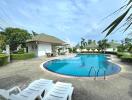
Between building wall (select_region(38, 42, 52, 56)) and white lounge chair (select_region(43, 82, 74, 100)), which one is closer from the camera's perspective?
white lounge chair (select_region(43, 82, 74, 100))

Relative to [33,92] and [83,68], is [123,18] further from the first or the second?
[83,68]

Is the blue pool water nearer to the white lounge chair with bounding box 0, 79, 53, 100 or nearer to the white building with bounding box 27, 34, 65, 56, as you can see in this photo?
the white lounge chair with bounding box 0, 79, 53, 100

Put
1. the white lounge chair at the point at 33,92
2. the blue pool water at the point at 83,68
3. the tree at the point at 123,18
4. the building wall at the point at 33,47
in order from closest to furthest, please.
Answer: the tree at the point at 123,18 < the white lounge chair at the point at 33,92 < the blue pool water at the point at 83,68 < the building wall at the point at 33,47

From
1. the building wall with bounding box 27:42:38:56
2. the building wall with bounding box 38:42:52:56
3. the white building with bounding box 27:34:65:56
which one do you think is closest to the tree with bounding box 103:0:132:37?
the white building with bounding box 27:34:65:56

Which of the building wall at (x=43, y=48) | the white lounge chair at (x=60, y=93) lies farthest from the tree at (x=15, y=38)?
the white lounge chair at (x=60, y=93)

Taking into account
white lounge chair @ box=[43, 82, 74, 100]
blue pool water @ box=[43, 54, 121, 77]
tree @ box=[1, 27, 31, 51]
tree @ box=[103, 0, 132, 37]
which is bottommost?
blue pool water @ box=[43, 54, 121, 77]

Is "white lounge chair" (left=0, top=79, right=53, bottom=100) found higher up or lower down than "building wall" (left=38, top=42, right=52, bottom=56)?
lower down

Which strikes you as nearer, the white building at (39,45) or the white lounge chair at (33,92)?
the white lounge chair at (33,92)

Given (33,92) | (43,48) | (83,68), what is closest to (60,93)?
(33,92)

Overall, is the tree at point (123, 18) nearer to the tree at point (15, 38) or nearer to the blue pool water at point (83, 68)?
the blue pool water at point (83, 68)

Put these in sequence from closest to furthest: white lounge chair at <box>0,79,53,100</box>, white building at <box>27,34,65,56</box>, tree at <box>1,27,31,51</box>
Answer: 1. white lounge chair at <box>0,79,53,100</box>
2. white building at <box>27,34,65,56</box>
3. tree at <box>1,27,31,51</box>

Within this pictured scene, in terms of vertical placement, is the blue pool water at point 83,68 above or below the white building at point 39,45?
below

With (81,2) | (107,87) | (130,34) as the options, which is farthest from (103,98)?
(130,34)

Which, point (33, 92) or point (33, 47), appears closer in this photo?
point (33, 92)
